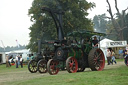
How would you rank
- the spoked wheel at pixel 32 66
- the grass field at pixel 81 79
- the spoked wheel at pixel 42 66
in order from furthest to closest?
the spoked wheel at pixel 32 66
the spoked wheel at pixel 42 66
the grass field at pixel 81 79

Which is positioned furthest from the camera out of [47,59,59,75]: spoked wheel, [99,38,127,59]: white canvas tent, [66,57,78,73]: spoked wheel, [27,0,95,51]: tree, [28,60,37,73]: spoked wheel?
[99,38,127,59]: white canvas tent

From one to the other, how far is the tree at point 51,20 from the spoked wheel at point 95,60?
16489 mm

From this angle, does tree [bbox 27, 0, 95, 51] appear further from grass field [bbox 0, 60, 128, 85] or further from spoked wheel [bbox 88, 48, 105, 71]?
grass field [bbox 0, 60, 128, 85]

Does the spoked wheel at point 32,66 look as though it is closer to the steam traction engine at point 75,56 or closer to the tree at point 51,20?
the steam traction engine at point 75,56

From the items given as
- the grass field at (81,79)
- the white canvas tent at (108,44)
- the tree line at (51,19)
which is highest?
the tree line at (51,19)

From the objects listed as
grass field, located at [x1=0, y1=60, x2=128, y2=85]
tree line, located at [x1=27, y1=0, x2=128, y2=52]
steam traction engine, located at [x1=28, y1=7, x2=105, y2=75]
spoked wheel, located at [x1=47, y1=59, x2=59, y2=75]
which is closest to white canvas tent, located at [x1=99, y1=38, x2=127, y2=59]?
tree line, located at [x1=27, y1=0, x2=128, y2=52]

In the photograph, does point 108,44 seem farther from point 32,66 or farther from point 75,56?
point 75,56

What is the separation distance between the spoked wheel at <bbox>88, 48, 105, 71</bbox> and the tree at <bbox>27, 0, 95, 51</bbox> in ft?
54.1

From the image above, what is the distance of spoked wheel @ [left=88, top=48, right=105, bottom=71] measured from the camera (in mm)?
11266

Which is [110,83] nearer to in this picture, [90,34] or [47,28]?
[90,34]

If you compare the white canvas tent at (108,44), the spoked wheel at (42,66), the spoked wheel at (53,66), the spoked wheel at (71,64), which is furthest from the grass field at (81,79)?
the white canvas tent at (108,44)

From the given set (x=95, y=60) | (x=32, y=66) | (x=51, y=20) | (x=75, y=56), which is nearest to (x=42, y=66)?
(x=32, y=66)

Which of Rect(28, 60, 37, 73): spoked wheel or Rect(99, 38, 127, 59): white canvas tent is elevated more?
Rect(99, 38, 127, 59): white canvas tent

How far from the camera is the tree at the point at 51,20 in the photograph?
94.2ft
